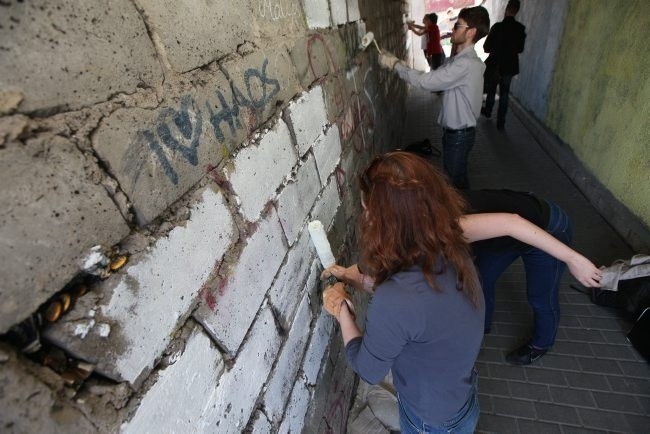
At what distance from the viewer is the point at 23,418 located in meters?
0.55

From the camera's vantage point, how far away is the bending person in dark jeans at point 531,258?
172 cm

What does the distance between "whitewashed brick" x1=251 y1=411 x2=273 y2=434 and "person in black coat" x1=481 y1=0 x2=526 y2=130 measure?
6393mm

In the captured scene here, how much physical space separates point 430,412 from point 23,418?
1362 millimetres

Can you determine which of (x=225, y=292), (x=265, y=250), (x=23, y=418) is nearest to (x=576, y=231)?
(x=265, y=250)

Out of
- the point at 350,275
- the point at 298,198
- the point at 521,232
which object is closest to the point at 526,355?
the point at 521,232

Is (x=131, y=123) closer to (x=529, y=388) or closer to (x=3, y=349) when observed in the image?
(x=3, y=349)

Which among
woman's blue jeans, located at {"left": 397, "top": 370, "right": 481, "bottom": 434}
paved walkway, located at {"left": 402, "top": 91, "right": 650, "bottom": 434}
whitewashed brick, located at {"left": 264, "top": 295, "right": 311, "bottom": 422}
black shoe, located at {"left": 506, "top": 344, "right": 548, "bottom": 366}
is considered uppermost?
whitewashed brick, located at {"left": 264, "top": 295, "right": 311, "bottom": 422}

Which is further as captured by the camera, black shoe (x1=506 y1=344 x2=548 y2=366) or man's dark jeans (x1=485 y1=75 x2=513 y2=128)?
→ man's dark jeans (x1=485 y1=75 x2=513 y2=128)

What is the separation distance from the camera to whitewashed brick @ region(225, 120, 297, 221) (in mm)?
1161

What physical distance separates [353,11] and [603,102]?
2.87 m

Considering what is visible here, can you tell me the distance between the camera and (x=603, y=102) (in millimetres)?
3590

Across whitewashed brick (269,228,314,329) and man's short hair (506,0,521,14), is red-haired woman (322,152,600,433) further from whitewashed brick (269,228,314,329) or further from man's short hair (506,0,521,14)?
man's short hair (506,0,521,14)

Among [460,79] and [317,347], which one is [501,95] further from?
[317,347]

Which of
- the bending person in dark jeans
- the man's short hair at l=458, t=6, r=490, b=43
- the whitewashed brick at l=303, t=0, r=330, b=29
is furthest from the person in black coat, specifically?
the bending person in dark jeans
